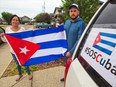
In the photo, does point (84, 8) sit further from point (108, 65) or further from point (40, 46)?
point (108, 65)

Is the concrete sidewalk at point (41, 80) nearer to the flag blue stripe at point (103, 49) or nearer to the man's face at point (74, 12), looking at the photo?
the man's face at point (74, 12)

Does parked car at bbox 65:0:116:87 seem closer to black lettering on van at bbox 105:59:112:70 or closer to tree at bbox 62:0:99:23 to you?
black lettering on van at bbox 105:59:112:70

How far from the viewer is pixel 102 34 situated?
65.9 inches

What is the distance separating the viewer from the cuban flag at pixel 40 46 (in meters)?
4.59

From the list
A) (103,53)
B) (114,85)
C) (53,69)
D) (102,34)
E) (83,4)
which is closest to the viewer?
(114,85)

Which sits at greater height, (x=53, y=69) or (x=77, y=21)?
(x=77, y=21)

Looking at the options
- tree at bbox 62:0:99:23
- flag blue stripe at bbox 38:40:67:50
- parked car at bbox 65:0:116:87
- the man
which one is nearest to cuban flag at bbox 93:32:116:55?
parked car at bbox 65:0:116:87

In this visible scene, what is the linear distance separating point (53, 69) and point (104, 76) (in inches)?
204

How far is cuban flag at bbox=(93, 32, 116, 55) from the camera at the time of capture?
1.44 m

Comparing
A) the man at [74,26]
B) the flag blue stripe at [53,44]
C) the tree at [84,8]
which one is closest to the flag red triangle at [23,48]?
the flag blue stripe at [53,44]

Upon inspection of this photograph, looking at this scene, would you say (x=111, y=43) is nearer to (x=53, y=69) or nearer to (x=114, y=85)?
(x=114, y=85)

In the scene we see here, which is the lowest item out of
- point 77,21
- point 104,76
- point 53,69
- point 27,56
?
point 53,69

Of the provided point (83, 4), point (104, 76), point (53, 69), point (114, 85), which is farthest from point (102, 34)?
point (83, 4)

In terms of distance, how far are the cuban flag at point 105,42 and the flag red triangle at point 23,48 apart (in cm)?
302
